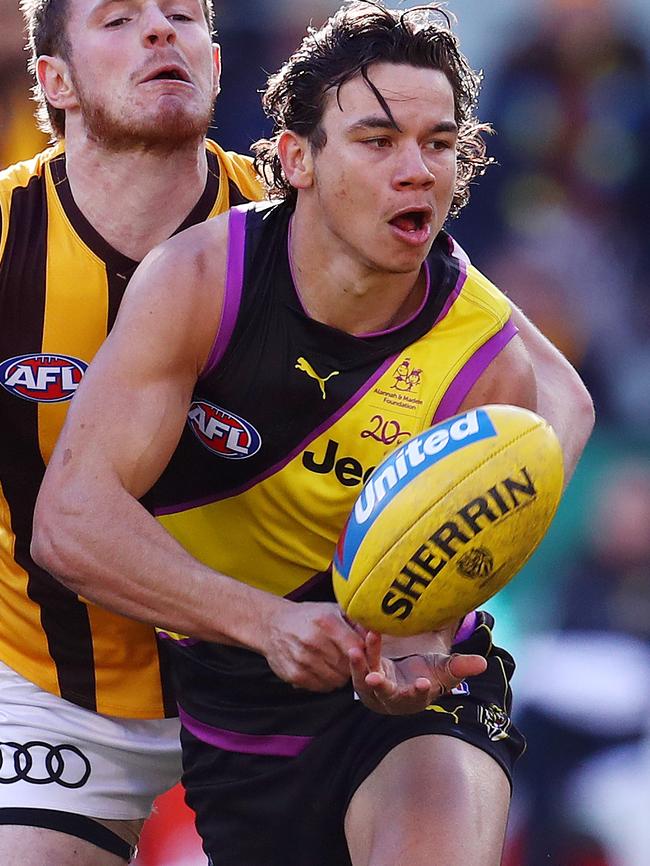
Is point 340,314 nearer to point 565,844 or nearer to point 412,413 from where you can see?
point 412,413

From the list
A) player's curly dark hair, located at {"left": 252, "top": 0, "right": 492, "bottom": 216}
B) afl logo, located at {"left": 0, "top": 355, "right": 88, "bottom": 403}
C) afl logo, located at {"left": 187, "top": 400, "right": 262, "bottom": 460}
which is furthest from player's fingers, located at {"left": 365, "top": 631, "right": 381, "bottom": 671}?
afl logo, located at {"left": 0, "top": 355, "right": 88, "bottom": 403}

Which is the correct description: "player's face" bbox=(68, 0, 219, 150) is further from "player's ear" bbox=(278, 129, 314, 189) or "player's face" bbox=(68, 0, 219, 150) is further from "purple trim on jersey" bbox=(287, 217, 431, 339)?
"purple trim on jersey" bbox=(287, 217, 431, 339)

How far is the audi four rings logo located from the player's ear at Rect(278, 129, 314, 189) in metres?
1.63

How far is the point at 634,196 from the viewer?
19.8 feet

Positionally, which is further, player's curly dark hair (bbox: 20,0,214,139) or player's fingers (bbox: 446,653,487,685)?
player's curly dark hair (bbox: 20,0,214,139)

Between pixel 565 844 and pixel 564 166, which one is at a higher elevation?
pixel 564 166

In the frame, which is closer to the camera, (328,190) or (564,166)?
(328,190)

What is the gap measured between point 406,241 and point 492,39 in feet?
11.3

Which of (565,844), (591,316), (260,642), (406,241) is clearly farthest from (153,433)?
(591,316)

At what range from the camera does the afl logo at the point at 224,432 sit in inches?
120

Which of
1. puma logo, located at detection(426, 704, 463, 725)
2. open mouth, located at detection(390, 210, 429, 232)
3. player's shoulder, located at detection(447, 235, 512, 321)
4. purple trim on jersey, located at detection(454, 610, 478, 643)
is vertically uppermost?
open mouth, located at detection(390, 210, 429, 232)

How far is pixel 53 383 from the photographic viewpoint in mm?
3520

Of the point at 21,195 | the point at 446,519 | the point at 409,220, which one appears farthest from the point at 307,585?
the point at 21,195

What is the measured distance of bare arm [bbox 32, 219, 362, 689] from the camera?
2.65 meters
